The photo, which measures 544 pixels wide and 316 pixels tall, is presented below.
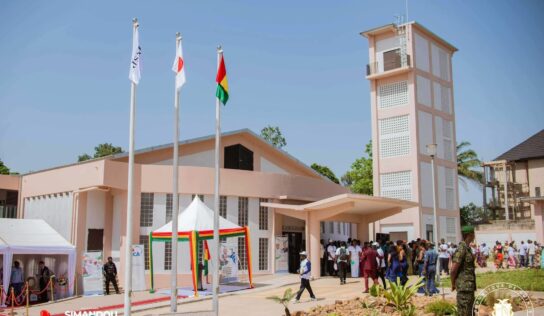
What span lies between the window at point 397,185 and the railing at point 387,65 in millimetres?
7302

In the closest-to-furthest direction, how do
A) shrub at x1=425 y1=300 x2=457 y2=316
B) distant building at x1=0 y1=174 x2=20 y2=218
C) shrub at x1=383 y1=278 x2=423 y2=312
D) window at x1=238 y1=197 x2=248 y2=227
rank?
shrub at x1=425 y1=300 x2=457 y2=316
shrub at x1=383 y1=278 x2=423 y2=312
window at x1=238 y1=197 x2=248 y2=227
distant building at x1=0 y1=174 x2=20 y2=218

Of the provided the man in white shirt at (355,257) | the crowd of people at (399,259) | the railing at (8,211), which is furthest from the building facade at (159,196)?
the man in white shirt at (355,257)

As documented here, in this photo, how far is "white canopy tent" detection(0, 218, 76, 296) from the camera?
1966 cm

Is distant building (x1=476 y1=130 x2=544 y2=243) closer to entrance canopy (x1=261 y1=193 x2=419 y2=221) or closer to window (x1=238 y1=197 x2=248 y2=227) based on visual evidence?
entrance canopy (x1=261 y1=193 x2=419 y2=221)

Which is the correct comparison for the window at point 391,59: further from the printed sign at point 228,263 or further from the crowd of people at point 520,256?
the printed sign at point 228,263

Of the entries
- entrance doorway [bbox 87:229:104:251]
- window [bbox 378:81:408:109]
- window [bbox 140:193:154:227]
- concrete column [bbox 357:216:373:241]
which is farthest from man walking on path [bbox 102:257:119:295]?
window [bbox 378:81:408:109]

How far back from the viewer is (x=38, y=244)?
21078 mm

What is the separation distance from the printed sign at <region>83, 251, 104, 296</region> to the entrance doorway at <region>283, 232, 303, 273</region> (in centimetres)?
864

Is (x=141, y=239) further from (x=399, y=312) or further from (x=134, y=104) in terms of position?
(x=399, y=312)

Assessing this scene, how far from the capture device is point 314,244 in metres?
23.4

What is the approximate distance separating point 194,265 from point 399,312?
29.3ft

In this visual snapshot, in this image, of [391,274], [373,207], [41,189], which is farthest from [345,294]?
[41,189]

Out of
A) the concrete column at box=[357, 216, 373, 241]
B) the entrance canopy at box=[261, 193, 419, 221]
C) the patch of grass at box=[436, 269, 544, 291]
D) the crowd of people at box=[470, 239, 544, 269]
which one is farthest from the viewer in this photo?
the concrete column at box=[357, 216, 373, 241]

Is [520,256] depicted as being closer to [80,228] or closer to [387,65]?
[387,65]
